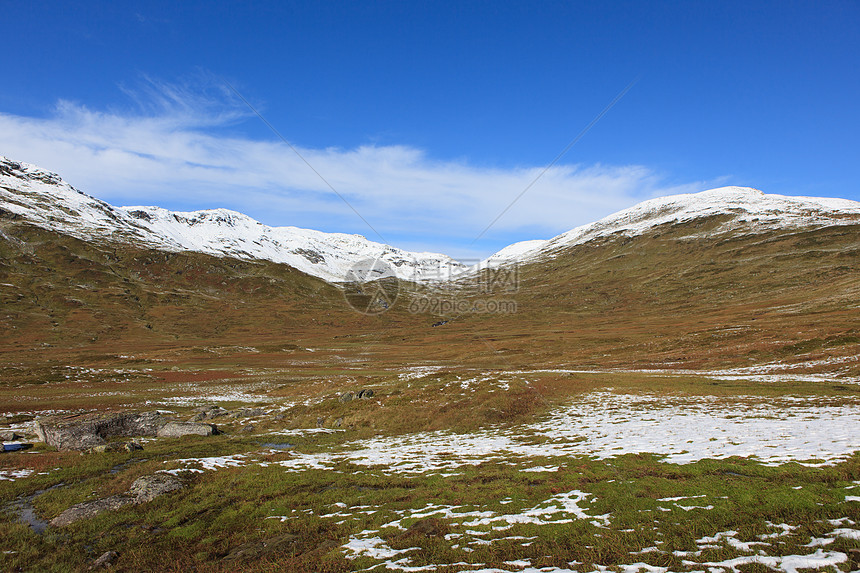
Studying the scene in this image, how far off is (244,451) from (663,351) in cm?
7810

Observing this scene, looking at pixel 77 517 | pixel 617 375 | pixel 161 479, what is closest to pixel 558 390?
pixel 617 375

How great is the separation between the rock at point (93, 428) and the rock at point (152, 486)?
11.7m

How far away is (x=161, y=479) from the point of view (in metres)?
18.8

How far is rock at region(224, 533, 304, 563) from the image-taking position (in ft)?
42.3

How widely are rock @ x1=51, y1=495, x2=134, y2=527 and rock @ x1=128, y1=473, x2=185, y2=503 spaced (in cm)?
35

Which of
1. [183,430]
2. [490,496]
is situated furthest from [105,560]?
[183,430]

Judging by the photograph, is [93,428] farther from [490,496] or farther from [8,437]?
[490,496]

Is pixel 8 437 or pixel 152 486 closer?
pixel 152 486

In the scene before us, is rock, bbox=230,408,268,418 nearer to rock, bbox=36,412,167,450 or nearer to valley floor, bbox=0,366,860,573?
valley floor, bbox=0,366,860,573

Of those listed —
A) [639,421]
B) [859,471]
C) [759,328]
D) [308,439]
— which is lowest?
[308,439]

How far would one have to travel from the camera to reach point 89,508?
16.2 m

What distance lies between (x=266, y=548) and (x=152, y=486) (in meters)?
8.56

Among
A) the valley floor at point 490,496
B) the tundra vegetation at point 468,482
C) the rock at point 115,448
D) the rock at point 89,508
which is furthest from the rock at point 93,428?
the rock at point 89,508

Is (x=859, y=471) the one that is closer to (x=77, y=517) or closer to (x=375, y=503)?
(x=375, y=503)
